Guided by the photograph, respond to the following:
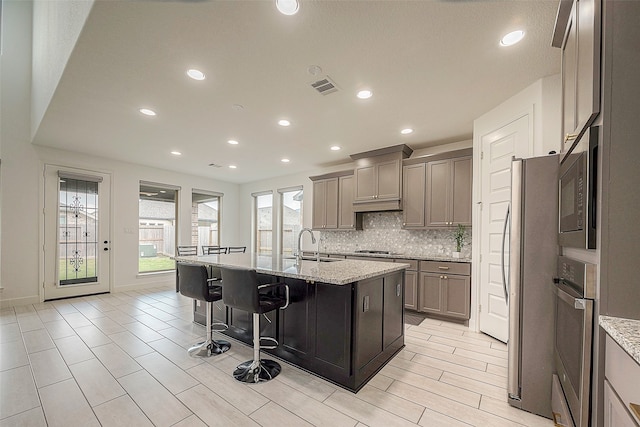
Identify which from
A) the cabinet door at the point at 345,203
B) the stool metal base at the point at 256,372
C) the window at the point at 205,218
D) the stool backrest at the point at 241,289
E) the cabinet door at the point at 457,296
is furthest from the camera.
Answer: the window at the point at 205,218

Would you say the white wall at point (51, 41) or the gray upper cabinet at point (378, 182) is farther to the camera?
the gray upper cabinet at point (378, 182)

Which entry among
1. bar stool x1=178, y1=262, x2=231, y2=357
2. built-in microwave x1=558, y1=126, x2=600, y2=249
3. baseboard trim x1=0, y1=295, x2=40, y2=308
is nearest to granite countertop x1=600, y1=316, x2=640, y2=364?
built-in microwave x1=558, y1=126, x2=600, y2=249

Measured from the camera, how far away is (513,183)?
1896 mm

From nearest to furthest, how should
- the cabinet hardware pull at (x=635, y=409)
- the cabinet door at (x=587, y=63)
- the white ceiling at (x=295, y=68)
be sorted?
the cabinet hardware pull at (x=635, y=409), the cabinet door at (x=587, y=63), the white ceiling at (x=295, y=68)

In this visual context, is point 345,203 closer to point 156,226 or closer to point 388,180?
point 388,180

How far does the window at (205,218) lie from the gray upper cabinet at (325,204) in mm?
3291

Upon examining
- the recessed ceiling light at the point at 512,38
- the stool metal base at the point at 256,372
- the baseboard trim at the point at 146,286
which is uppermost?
the recessed ceiling light at the point at 512,38

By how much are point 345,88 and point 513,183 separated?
1.70m

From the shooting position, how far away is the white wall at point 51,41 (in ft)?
7.15

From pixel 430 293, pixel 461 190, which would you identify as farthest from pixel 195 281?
pixel 461 190

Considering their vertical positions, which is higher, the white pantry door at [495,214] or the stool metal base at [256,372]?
the white pantry door at [495,214]

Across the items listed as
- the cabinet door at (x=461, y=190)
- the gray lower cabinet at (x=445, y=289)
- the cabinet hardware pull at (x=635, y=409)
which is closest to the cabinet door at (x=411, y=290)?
the gray lower cabinet at (x=445, y=289)

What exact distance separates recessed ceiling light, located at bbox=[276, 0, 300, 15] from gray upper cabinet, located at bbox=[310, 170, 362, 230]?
3543 mm

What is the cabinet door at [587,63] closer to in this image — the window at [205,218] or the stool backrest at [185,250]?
the stool backrest at [185,250]
